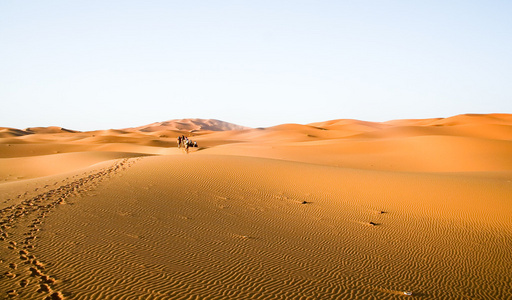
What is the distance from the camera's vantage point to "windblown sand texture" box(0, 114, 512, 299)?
4688 mm

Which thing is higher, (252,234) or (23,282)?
(23,282)

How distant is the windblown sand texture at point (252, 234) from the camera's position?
4688 millimetres

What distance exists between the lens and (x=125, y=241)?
242 inches

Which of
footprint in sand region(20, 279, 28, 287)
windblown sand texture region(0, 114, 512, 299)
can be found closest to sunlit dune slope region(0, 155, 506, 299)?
windblown sand texture region(0, 114, 512, 299)

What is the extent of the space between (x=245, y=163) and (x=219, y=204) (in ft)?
19.4

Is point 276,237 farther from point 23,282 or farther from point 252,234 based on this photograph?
point 23,282

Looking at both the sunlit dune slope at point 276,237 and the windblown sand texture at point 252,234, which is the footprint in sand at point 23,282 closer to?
the windblown sand texture at point 252,234

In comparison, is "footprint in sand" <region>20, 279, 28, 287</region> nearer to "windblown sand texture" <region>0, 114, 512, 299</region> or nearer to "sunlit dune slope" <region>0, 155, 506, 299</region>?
"windblown sand texture" <region>0, 114, 512, 299</region>

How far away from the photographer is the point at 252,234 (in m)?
7.21

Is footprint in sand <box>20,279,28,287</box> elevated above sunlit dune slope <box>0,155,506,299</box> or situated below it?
above

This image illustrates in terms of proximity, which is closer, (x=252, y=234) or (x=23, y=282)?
(x=23, y=282)

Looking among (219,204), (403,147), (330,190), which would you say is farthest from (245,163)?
(403,147)

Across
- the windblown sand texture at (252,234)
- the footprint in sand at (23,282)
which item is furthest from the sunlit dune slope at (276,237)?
the footprint in sand at (23,282)

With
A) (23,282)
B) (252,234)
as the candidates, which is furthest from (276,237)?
(23,282)
